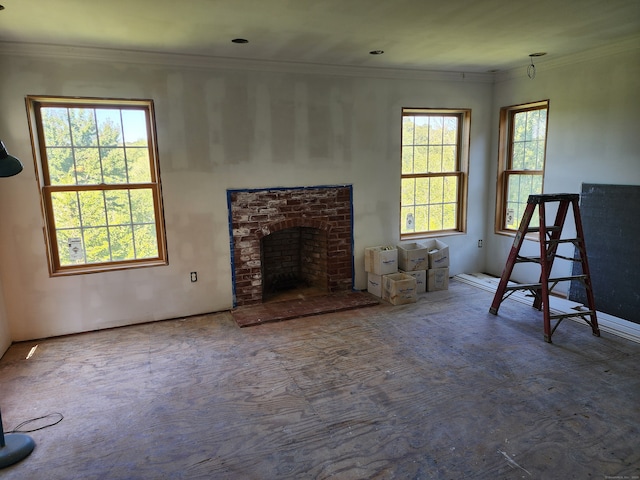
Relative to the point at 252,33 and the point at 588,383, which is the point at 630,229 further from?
the point at 252,33

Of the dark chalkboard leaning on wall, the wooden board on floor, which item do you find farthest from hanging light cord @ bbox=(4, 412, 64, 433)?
the dark chalkboard leaning on wall

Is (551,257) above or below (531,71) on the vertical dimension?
below

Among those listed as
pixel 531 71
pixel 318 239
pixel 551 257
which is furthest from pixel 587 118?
pixel 318 239

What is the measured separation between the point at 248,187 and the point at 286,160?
1.87 feet

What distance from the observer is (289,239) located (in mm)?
5840

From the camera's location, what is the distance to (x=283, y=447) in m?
2.61

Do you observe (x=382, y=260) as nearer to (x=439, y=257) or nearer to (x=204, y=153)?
(x=439, y=257)

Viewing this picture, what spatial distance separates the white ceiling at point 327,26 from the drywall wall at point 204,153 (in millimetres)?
316

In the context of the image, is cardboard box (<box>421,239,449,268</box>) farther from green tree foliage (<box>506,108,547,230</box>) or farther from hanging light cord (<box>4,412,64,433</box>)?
hanging light cord (<box>4,412,64,433</box>)

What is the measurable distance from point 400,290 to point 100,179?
11.8ft

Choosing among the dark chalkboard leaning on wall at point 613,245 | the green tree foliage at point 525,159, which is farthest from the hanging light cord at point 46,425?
the green tree foliage at point 525,159

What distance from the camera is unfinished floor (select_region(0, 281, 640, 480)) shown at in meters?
2.46

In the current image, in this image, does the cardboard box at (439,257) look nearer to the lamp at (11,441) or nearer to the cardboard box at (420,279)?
the cardboard box at (420,279)

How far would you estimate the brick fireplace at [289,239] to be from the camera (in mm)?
4945
